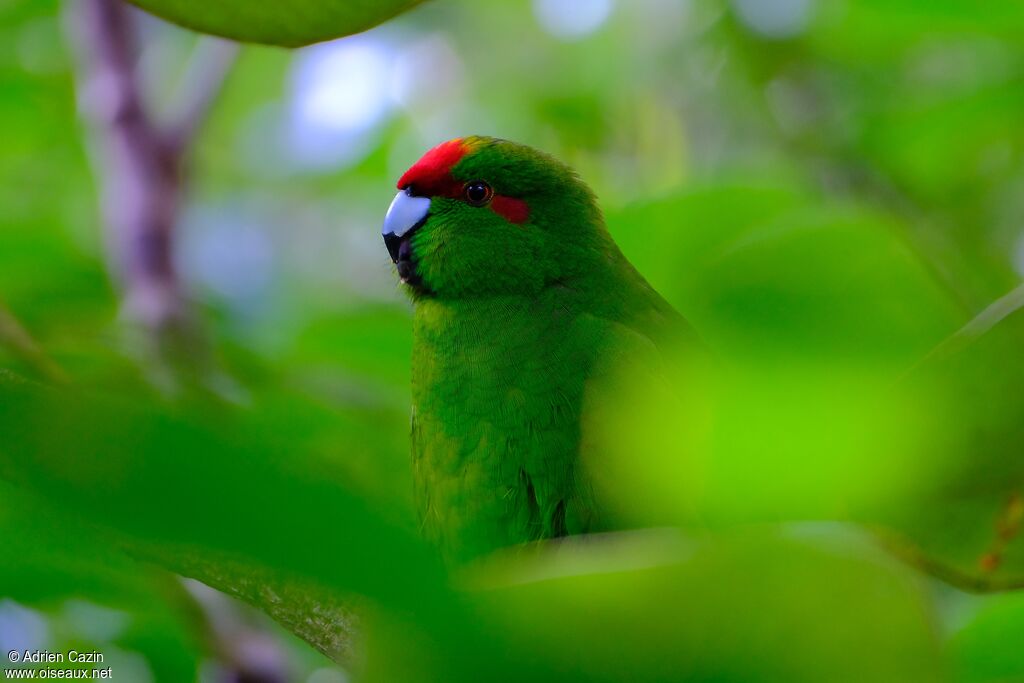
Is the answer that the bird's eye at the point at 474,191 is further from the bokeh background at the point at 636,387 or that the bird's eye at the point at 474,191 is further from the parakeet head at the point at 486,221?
the bokeh background at the point at 636,387

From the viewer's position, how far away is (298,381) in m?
1.92

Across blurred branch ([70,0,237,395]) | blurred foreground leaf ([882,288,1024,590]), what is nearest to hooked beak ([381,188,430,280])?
blurred branch ([70,0,237,395])

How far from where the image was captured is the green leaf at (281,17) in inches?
29.9

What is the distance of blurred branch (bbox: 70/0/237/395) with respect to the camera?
2.12m

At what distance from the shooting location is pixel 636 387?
1.62 meters

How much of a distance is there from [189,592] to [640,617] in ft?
3.30

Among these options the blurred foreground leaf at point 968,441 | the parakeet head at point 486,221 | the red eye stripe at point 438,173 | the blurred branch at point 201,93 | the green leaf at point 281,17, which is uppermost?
the blurred branch at point 201,93

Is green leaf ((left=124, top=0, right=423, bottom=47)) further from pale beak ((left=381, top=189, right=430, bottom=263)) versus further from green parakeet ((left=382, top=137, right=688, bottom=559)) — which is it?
pale beak ((left=381, top=189, right=430, bottom=263))

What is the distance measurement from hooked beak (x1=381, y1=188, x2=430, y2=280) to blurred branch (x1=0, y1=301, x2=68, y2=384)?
0.83 m

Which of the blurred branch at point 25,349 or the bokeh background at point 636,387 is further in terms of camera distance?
the blurred branch at point 25,349

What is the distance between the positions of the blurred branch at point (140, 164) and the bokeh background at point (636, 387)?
4cm

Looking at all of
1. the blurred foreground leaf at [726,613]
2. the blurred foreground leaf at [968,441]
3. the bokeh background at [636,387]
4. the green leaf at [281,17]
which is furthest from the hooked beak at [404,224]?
the blurred foreground leaf at [726,613]

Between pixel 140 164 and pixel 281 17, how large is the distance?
171 centimetres

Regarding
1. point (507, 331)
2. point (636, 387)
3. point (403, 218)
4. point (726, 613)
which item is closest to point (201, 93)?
point (403, 218)
